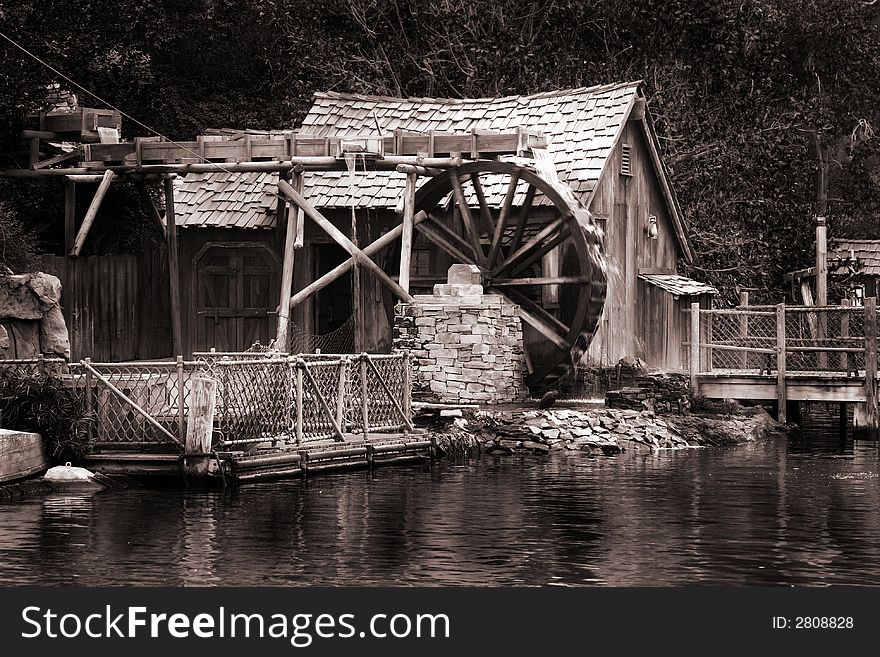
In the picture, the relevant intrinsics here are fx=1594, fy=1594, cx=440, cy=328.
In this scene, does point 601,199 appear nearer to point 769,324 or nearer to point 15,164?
point 769,324

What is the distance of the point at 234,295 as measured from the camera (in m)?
28.0

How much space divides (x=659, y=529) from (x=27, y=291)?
9614mm

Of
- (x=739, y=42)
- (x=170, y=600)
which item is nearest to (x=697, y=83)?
(x=739, y=42)

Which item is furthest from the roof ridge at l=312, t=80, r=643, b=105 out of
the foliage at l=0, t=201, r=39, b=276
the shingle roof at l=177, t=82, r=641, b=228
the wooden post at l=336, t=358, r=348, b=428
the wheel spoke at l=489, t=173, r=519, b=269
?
the wooden post at l=336, t=358, r=348, b=428

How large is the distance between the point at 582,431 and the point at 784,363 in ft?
13.8

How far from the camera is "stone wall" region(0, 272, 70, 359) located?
20.3 meters

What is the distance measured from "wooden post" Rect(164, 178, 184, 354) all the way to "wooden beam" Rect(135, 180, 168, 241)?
223 millimetres

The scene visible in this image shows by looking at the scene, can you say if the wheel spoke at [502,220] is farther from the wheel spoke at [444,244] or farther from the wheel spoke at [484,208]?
the wheel spoke at [444,244]

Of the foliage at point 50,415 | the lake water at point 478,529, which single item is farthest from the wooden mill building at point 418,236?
the foliage at point 50,415

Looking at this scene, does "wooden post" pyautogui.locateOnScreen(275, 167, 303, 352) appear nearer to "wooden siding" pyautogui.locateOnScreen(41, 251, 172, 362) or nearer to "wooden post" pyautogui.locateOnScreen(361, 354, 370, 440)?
"wooden siding" pyautogui.locateOnScreen(41, 251, 172, 362)

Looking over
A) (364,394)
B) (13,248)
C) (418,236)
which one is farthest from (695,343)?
(13,248)

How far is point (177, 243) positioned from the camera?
2758 centimetres

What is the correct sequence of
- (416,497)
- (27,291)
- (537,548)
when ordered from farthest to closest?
(27,291)
(416,497)
(537,548)

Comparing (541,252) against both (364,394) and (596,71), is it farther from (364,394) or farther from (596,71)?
(596,71)
